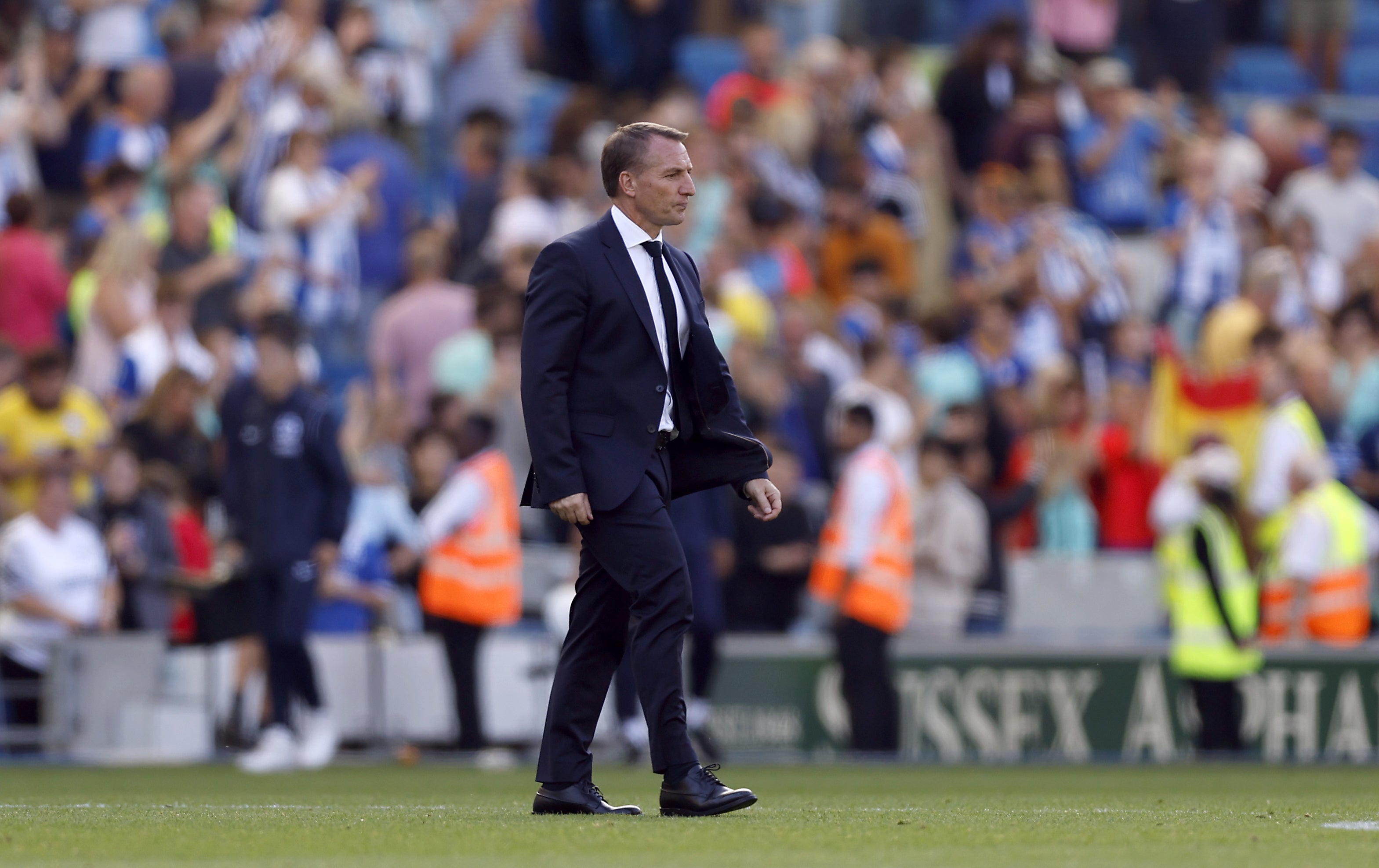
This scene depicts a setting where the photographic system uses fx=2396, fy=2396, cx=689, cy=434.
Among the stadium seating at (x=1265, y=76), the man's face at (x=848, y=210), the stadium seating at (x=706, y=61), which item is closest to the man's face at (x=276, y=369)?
the man's face at (x=848, y=210)

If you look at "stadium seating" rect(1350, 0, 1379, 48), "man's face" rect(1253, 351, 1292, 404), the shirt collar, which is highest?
"stadium seating" rect(1350, 0, 1379, 48)

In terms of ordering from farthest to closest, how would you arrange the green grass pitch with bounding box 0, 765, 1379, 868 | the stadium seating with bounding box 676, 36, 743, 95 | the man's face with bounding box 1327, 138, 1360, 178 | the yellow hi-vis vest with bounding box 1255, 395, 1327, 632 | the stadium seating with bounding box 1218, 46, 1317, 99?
1. the stadium seating with bounding box 1218, 46, 1317, 99
2. the stadium seating with bounding box 676, 36, 743, 95
3. the man's face with bounding box 1327, 138, 1360, 178
4. the yellow hi-vis vest with bounding box 1255, 395, 1327, 632
5. the green grass pitch with bounding box 0, 765, 1379, 868

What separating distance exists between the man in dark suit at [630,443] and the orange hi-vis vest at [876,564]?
5.99 meters

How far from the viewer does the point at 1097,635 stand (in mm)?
15102

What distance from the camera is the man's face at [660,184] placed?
7547mm

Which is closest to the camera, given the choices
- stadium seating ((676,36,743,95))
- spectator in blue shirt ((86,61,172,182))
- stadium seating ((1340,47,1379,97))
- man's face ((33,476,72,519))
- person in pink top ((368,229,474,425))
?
man's face ((33,476,72,519))

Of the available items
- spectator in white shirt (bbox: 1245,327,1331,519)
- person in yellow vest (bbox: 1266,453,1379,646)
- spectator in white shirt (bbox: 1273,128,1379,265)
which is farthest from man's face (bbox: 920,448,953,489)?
spectator in white shirt (bbox: 1273,128,1379,265)

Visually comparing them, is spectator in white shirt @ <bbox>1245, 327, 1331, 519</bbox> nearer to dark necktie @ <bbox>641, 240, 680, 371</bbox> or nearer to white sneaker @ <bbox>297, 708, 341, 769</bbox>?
white sneaker @ <bbox>297, 708, 341, 769</bbox>

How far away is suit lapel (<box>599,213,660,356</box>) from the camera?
24.6ft

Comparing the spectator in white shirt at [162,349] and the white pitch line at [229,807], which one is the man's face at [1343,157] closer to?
the spectator in white shirt at [162,349]

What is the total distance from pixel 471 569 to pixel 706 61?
9.63 m

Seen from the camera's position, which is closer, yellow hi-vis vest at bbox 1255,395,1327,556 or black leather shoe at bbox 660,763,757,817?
black leather shoe at bbox 660,763,757,817

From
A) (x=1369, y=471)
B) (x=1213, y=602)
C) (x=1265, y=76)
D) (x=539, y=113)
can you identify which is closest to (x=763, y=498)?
(x=1213, y=602)

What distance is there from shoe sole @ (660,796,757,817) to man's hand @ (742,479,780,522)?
885 mm
